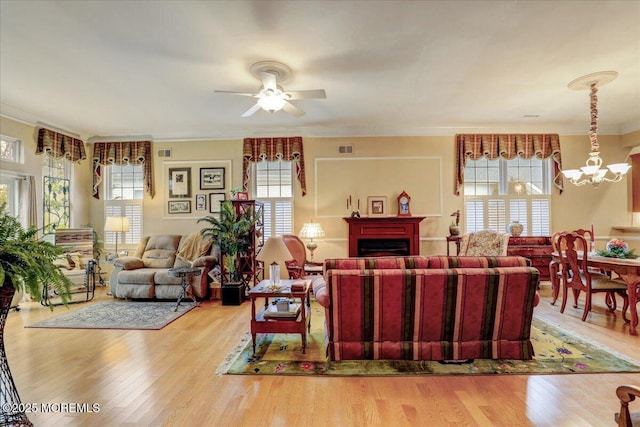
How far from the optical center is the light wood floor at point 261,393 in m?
2.06

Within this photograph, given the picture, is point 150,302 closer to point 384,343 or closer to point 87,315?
point 87,315

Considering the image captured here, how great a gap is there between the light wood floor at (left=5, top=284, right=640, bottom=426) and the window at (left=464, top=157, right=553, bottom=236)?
3133 mm

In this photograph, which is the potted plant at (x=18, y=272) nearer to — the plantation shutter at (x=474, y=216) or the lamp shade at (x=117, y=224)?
the lamp shade at (x=117, y=224)

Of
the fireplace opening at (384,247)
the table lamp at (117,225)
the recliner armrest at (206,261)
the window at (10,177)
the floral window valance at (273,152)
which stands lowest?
the recliner armrest at (206,261)

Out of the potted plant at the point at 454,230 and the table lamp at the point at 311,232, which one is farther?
the potted plant at the point at 454,230

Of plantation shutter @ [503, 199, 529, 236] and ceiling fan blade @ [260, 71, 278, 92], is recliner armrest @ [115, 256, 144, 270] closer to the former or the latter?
ceiling fan blade @ [260, 71, 278, 92]

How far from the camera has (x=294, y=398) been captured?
2287mm

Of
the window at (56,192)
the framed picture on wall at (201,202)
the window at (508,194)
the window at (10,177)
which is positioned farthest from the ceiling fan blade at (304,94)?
the window at (56,192)

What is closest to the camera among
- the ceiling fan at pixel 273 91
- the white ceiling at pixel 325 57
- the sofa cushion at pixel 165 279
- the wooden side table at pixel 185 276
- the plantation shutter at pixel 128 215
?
the white ceiling at pixel 325 57

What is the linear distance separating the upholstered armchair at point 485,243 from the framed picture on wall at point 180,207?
5.21 metres

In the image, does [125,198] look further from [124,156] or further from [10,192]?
[10,192]

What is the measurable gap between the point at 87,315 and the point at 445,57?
17.9ft

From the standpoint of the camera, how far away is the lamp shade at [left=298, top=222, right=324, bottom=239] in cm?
565

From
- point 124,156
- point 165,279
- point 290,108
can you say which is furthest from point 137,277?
point 290,108
